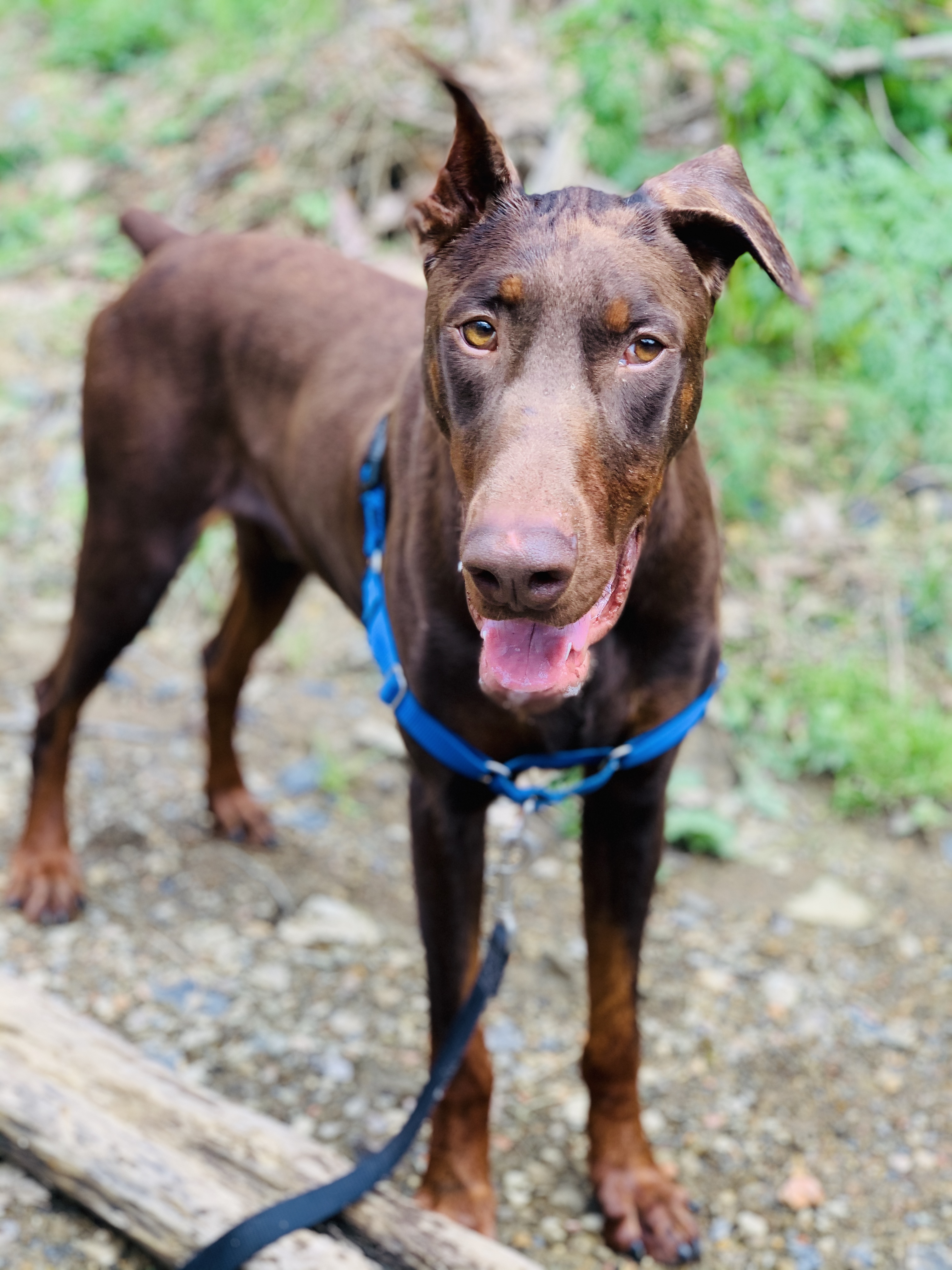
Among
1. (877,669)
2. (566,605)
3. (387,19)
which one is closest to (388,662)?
(566,605)

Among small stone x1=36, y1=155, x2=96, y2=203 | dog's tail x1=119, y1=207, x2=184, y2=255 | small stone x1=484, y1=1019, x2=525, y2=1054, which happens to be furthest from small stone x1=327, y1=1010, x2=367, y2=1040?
small stone x1=36, y1=155, x2=96, y2=203

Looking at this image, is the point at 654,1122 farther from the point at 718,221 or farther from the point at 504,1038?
the point at 718,221

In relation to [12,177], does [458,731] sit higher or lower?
higher

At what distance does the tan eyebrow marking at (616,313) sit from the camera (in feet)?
5.40

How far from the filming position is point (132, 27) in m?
7.59

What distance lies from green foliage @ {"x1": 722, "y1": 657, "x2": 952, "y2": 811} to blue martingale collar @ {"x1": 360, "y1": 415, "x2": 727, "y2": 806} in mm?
1677

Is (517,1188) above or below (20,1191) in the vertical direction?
below

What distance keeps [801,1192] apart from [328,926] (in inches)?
52.1

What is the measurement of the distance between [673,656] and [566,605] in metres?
0.60

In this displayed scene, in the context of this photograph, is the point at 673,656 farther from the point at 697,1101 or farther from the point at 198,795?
the point at 198,795

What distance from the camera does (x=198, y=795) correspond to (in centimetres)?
382

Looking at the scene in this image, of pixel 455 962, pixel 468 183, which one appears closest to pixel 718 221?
pixel 468 183

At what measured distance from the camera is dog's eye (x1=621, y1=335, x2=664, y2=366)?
1.67 meters

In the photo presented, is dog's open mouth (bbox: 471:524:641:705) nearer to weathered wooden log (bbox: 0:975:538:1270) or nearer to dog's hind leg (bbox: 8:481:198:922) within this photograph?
weathered wooden log (bbox: 0:975:538:1270)
